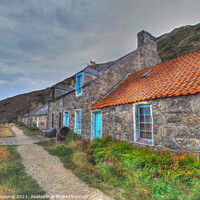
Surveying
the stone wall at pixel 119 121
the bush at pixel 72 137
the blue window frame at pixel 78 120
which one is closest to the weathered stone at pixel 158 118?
the stone wall at pixel 119 121

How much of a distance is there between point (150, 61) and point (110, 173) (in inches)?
377

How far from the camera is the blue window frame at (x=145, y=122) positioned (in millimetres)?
5289

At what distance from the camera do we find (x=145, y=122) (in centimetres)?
543

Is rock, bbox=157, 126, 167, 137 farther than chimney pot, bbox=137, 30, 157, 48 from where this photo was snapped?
No

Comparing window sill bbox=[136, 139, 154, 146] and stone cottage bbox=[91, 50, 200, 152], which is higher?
stone cottage bbox=[91, 50, 200, 152]

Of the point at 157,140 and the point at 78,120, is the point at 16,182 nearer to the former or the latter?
the point at 157,140

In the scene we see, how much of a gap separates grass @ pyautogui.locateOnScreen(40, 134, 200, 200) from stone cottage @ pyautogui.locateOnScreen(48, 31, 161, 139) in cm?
323

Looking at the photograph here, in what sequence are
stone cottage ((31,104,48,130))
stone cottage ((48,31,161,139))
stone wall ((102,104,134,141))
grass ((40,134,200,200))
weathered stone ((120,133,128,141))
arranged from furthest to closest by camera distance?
stone cottage ((31,104,48,130)) → stone cottage ((48,31,161,139)) → weathered stone ((120,133,128,141)) → stone wall ((102,104,134,141)) → grass ((40,134,200,200))

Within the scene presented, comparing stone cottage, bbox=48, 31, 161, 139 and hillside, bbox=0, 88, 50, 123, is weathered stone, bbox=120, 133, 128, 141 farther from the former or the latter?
hillside, bbox=0, 88, 50, 123

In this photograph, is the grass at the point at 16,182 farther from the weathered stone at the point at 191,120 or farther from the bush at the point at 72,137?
the weathered stone at the point at 191,120

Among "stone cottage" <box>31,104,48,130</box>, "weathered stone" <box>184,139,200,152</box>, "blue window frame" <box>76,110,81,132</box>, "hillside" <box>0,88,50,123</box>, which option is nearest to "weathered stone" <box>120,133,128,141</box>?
"weathered stone" <box>184,139,200,152</box>

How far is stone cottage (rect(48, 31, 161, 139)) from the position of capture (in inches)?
327

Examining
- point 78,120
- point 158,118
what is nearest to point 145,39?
point 158,118

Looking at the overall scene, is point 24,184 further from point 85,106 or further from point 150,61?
point 150,61
